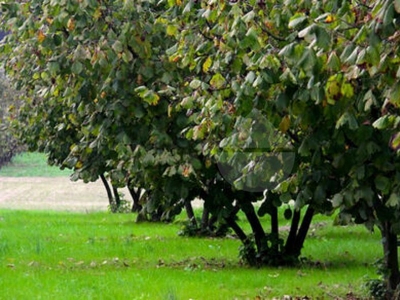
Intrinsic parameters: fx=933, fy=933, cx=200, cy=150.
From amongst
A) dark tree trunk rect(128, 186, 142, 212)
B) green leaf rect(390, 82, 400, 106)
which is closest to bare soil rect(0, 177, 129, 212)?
dark tree trunk rect(128, 186, 142, 212)

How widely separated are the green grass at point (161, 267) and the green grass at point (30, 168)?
1790 inches

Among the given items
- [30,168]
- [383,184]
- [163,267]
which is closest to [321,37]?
[383,184]

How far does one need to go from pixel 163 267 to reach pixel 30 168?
5960 cm

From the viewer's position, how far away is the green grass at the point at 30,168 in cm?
6794

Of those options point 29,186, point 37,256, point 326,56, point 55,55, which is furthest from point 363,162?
point 29,186

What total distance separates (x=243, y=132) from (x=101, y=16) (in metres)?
3.85

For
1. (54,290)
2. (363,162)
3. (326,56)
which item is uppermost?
(326,56)

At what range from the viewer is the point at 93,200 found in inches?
1817

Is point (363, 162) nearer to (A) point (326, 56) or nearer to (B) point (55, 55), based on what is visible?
(A) point (326, 56)

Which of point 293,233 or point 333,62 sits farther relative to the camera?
point 293,233

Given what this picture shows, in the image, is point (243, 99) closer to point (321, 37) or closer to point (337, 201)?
point (337, 201)

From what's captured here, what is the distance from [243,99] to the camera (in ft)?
24.4

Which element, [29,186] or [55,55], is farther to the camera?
[29,186]

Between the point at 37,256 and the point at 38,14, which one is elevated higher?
the point at 38,14
